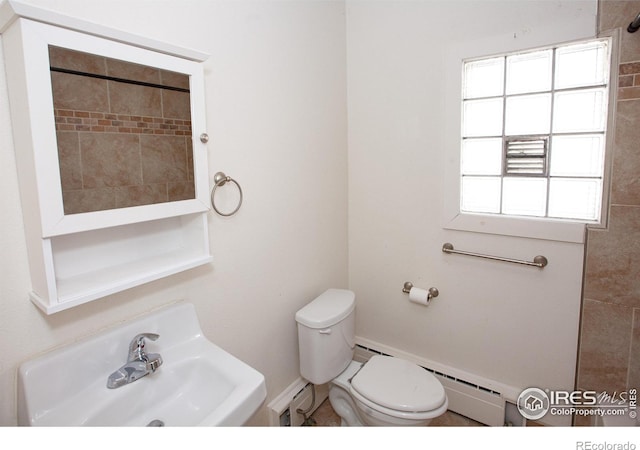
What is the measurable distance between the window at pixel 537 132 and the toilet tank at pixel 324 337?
841mm

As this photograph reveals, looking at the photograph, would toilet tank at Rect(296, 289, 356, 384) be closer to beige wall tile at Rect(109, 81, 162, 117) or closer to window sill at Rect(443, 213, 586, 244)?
window sill at Rect(443, 213, 586, 244)

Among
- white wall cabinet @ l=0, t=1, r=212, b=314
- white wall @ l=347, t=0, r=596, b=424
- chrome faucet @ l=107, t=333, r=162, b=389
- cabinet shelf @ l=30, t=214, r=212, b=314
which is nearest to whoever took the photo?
white wall cabinet @ l=0, t=1, r=212, b=314

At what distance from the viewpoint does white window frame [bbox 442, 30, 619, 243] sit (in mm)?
1446

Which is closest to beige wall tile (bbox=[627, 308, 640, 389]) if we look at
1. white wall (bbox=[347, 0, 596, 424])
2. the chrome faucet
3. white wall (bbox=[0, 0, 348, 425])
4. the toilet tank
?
white wall (bbox=[347, 0, 596, 424])

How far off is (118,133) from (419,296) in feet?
5.17

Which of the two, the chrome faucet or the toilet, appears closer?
the chrome faucet

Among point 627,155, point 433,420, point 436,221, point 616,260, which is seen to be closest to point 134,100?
point 436,221

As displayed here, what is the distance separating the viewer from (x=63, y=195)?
89cm

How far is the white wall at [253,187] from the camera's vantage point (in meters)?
0.94

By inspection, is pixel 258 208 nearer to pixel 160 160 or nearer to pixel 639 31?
pixel 160 160

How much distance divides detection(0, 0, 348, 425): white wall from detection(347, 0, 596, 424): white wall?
0.53 feet

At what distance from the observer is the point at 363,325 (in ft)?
7.44

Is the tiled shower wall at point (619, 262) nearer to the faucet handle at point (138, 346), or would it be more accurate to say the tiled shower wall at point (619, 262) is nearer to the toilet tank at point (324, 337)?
the toilet tank at point (324, 337)

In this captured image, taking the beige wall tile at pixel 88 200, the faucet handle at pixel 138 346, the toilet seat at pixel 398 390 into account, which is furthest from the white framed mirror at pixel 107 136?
the toilet seat at pixel 398 390
